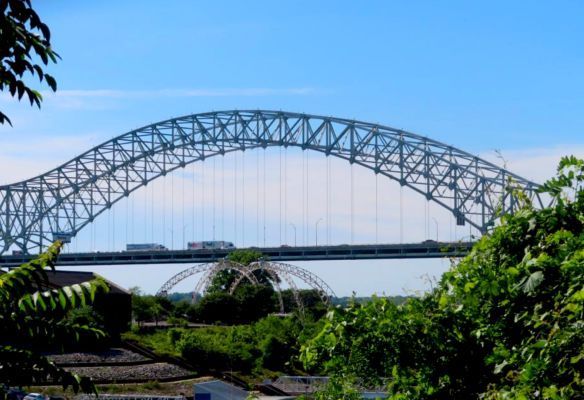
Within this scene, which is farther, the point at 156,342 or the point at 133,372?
the point at 156,342

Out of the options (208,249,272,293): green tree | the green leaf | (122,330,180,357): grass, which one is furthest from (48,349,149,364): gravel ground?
the green leaf

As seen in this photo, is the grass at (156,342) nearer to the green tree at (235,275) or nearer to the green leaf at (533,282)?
the green tree at (235,275)

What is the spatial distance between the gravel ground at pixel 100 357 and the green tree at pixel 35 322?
4465cm

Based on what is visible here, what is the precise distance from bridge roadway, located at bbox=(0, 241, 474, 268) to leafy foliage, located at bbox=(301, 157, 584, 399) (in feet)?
286

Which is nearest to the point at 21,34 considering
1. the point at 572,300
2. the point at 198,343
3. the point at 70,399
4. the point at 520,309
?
the point at 572,300

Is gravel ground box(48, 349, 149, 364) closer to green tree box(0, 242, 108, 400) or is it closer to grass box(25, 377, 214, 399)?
grass box(25, 377, 214, 399)

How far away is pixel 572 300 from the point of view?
27.4 feet

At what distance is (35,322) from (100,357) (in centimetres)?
4791

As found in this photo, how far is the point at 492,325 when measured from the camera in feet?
34.9

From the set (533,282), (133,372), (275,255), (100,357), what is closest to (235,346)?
(100,357)

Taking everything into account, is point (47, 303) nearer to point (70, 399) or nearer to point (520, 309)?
point (520, 309)

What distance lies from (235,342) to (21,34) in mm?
58447

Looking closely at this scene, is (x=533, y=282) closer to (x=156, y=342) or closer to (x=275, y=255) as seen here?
(x=156, y=342)

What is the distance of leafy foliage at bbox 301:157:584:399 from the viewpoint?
8.53 metres
